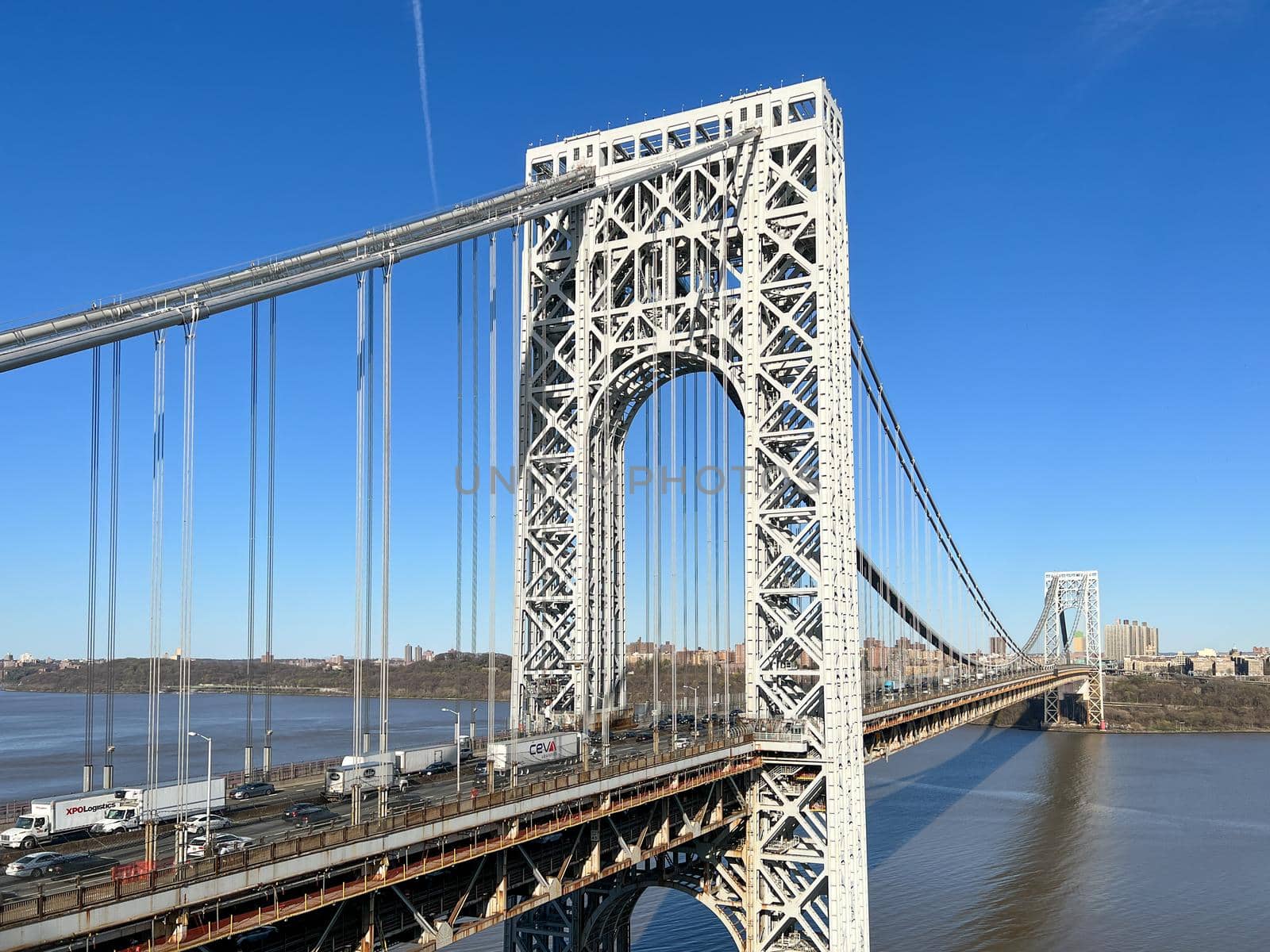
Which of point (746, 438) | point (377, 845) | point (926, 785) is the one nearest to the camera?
point (377, 845)

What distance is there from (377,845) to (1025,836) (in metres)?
61.9

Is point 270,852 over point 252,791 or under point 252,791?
over

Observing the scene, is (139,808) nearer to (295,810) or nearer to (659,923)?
(295,810)

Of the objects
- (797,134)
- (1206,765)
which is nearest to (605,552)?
(797,134)

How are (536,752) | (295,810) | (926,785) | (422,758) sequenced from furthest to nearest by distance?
1. (926,785)
2. (422,758)
3. (536,752)
4. (295,810)

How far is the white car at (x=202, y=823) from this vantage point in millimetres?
20422

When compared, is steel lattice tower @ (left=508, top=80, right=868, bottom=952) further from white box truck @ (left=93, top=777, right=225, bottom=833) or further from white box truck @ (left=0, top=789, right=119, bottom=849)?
white box truck @ (left=0, top=789, right=119, bottom=849)

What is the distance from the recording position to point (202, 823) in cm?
2105

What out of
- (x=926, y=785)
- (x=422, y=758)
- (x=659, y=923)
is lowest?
(x=926, y=785)

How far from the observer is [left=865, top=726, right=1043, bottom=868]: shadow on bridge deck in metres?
68.4

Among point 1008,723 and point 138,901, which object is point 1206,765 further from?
point 138,901

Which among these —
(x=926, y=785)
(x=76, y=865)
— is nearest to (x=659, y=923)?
(x=76, y=865)

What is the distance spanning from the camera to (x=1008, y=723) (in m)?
152

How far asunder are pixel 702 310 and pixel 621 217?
15.7 ft
